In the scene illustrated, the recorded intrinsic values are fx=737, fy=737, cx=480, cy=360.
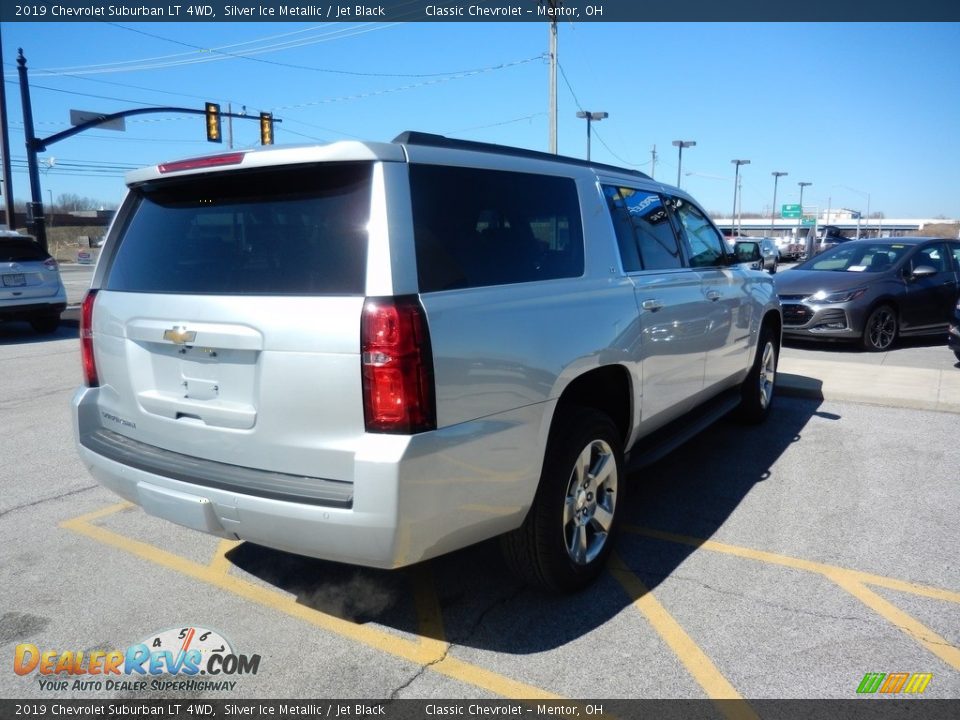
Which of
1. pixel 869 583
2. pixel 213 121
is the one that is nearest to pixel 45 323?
pixel 213 121

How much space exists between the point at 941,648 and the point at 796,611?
56 centimetres

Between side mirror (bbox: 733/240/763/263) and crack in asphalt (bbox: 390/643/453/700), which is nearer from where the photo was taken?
crack in asphalt (bbox: 390/643/453/700)

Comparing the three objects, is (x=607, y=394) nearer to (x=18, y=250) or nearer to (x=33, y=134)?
(x=18, y=250)

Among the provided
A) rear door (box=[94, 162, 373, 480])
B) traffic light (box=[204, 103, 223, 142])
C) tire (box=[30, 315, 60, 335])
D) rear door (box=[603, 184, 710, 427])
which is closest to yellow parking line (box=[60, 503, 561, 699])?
rear door (box=[94, 162, 373, 480])

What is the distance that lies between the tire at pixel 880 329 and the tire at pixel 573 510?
8358mm

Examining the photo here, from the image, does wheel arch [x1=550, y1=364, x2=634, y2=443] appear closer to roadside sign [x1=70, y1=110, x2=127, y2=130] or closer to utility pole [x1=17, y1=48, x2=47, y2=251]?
utility pole [x1=17, y1=48, x2=47, y2=251]

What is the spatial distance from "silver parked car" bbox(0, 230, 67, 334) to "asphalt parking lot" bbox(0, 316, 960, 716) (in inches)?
324

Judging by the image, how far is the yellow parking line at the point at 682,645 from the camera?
2.71m

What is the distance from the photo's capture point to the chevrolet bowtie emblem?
2.90 m

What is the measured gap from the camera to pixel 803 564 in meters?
3.79

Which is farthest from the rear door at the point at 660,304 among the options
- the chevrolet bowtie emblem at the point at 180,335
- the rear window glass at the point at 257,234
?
the chevrolet bowtie emblem at the point at 180,335

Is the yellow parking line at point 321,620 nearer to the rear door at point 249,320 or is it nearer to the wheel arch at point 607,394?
the rear door at point 249,320

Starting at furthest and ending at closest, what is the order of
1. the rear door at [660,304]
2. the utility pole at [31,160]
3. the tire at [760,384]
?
the utility pole at [31,160] < the tire at [760,384] < the rear door at [660,304]

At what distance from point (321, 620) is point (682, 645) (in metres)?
1.56
